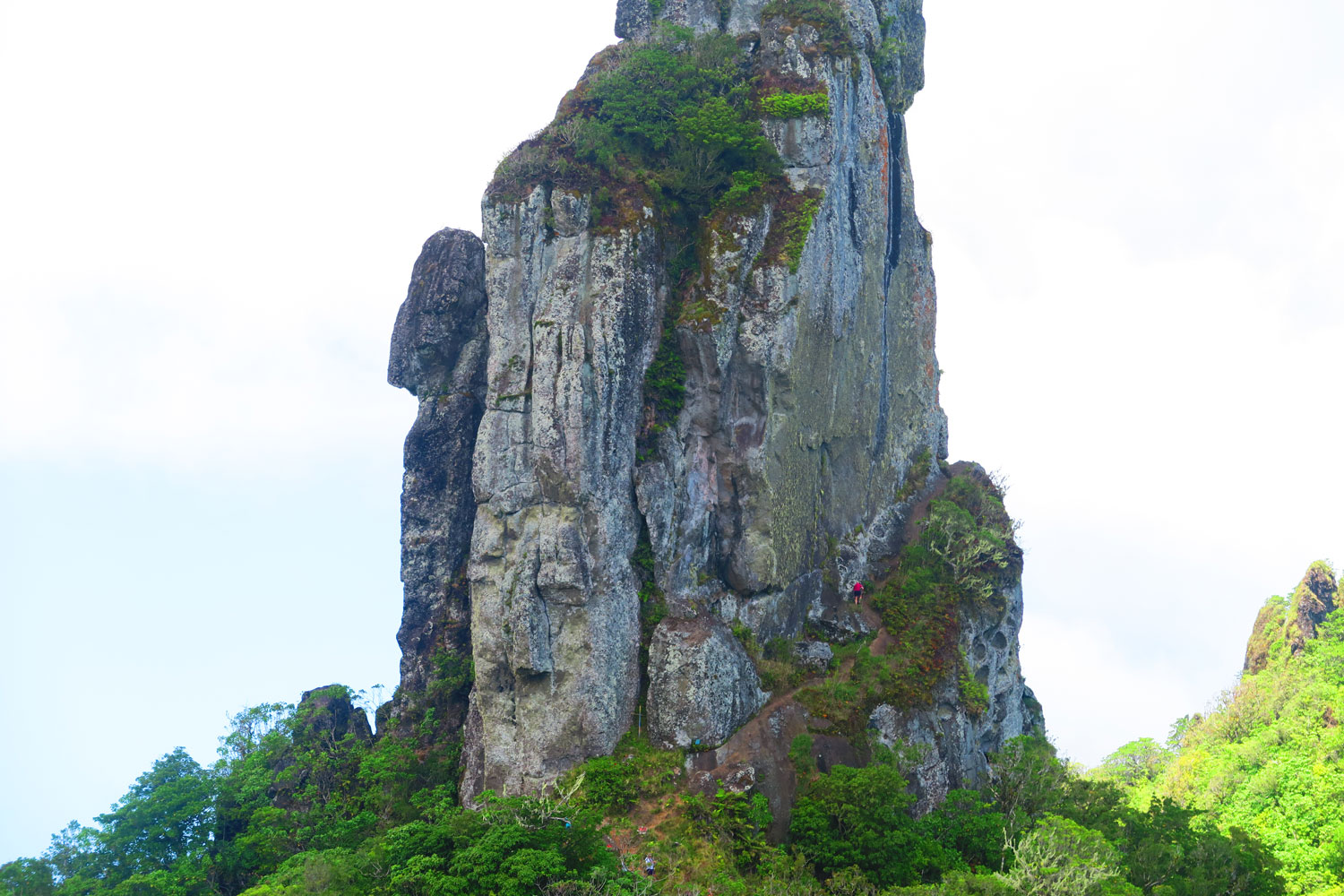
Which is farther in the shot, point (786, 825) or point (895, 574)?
point (895, 574)

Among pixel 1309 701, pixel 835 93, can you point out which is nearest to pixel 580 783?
pixel 835 93

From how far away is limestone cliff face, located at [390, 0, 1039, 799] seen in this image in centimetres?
2661

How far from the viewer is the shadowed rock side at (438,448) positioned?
105ft

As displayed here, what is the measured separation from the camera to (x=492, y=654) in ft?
88.1

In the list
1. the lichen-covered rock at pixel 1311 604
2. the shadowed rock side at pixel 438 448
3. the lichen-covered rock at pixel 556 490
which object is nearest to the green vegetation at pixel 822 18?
the lichen-covered rock at pixel 556 490

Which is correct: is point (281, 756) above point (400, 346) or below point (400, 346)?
below

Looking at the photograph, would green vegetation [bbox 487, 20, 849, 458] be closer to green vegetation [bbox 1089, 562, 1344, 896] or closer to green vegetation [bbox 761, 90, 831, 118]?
green vegetation [bbox 761, 90, 831, 118]

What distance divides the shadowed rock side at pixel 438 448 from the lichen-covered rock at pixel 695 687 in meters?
7.61

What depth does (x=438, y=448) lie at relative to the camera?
32938 millimetres

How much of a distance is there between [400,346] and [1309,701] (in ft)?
150

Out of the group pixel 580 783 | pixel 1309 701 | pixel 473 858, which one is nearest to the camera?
pixel 473 858

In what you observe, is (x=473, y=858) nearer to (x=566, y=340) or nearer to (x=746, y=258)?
(x=566, y=340)

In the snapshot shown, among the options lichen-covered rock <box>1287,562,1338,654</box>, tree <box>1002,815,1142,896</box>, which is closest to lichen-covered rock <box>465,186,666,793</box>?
tree <box>1002,815,1142,896</box>

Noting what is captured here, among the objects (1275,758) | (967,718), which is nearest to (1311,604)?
(1275,758)
